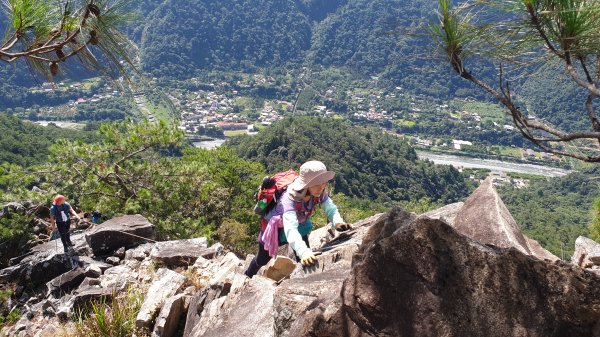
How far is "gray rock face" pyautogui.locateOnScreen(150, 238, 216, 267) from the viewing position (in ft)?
22.0

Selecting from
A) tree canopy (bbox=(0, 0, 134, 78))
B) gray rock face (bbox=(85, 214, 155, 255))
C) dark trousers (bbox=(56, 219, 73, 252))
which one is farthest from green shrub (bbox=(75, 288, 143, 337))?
dark trousers (bbox=(56, 219, 73, 252))

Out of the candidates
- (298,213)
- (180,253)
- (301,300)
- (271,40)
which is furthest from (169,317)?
(271,40)

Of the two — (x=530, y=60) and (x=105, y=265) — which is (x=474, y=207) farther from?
(x=105, y=265)

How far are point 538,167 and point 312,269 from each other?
290ft

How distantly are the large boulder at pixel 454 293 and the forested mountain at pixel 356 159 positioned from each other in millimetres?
39217

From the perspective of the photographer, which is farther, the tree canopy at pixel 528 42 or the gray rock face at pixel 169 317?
the gray rock face at pixel 169 317

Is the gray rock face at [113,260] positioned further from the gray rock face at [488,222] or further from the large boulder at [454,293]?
the gray rock face at [488,222]

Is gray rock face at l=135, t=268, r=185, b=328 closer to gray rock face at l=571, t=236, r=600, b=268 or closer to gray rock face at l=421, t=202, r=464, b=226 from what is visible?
gray rock face at l=421, t=202, r=464, b=226

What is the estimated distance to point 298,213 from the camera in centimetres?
425

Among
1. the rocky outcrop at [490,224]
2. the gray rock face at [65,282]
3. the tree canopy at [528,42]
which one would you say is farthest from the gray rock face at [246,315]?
the gray rock face at [65,282]

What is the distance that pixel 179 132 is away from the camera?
38.5ft

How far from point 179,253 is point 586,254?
5.37 m

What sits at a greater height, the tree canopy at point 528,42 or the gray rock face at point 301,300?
the tree canopy at point 528,42

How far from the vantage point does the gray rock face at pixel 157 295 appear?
4.71m
